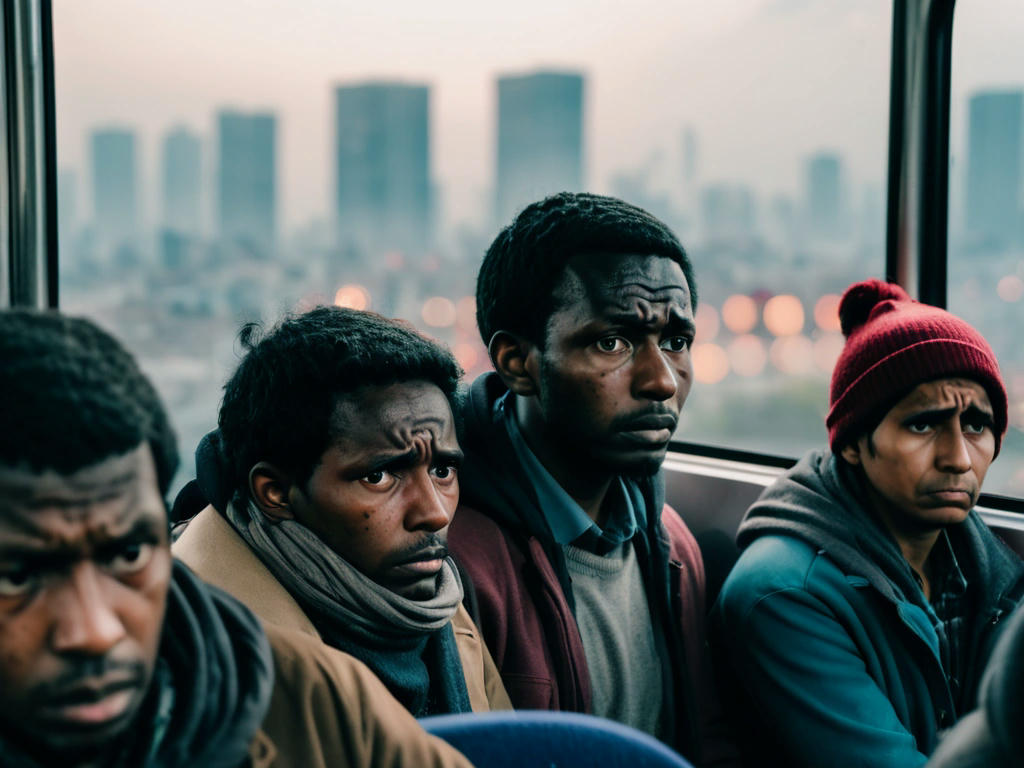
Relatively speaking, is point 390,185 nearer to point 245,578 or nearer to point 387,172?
point 387,172

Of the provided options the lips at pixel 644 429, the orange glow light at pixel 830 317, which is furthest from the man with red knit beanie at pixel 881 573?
the lips at pixel 644 429

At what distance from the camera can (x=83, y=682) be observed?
83cm

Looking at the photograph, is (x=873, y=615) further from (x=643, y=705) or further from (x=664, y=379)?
(x=664, y=379)

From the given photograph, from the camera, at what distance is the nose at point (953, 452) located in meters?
1.92

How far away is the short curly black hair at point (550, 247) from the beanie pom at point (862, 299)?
0.35 metres

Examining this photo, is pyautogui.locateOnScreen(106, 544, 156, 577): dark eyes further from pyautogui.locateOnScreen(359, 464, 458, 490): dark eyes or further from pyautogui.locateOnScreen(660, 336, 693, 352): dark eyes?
pyautogui.locateOnScreen(660, 336, 693, 352): dark eyes

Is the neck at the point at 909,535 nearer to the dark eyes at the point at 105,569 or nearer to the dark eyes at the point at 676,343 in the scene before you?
the dark eyes at the point at 676,343

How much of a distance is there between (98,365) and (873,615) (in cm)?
160

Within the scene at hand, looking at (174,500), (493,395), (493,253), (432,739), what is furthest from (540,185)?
(432,739)

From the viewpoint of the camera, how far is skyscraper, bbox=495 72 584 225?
298 cm

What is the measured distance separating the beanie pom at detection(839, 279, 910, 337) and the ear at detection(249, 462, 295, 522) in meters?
1.25

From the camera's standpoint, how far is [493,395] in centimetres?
224

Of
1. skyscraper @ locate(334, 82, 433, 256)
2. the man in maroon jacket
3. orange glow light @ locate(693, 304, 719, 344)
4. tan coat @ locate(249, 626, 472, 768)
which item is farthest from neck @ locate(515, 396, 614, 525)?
skyscraper @ locate(334, 82, 433, 256)

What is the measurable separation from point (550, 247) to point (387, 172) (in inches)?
61.8
